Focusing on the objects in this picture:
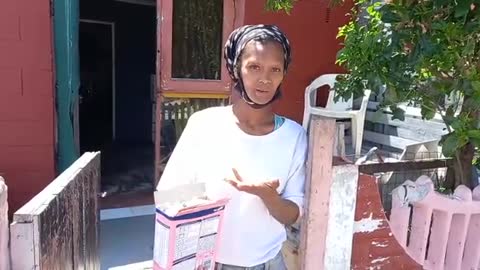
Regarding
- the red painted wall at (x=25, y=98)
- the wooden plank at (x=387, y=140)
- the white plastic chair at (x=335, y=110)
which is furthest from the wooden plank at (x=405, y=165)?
the red painted wall at (x=25, y=98)

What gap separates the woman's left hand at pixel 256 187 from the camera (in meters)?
1.10

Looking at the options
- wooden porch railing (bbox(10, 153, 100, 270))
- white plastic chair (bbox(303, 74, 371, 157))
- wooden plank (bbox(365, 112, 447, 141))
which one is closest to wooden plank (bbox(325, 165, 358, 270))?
wooden porch railing (bbox(10, 153, 100, 270))

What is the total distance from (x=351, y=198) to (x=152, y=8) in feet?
18.4

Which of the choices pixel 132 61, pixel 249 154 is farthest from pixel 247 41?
pixel 132 61

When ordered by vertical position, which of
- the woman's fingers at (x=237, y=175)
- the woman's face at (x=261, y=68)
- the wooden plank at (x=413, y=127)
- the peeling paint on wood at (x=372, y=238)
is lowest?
the peeling paint on wood at (x=372, y=238)

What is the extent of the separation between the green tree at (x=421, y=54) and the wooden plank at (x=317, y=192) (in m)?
0.39

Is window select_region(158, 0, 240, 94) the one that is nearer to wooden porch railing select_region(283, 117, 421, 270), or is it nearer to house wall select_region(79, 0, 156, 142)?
wooden porch railing select_region(283, 117, 421, 270)

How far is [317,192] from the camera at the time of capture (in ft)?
4.96

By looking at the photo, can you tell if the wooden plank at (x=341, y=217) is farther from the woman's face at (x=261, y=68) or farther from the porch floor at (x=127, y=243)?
the porch floor at (x=127, y=243)

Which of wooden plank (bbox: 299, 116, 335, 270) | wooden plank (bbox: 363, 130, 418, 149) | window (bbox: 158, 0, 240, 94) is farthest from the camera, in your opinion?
wooden plank (bbox: 363, 130, 418, 149)

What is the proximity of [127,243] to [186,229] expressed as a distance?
1.96 meters

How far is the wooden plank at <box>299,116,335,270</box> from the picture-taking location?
1401 millimetres

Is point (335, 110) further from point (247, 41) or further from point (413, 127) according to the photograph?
point (247, 41)

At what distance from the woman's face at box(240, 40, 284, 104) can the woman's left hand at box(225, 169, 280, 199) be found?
23cm
